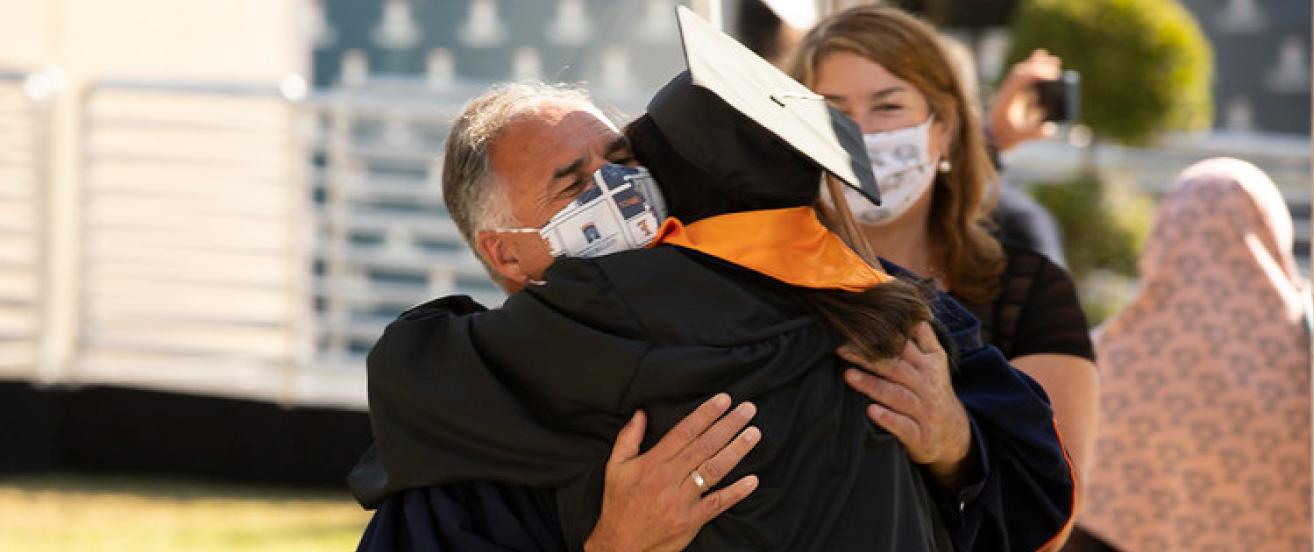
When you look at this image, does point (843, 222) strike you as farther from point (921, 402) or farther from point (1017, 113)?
point (1017, 113)

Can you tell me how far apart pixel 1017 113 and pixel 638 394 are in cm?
225

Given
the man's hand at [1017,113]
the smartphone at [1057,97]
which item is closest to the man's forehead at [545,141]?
the man's hand at [1017,113]

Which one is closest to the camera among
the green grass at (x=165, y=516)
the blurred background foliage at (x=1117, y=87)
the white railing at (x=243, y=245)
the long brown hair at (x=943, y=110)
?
the long brown hair at (x=943, y=110)

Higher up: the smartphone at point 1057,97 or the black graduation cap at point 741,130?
the black graduation cap at point 741,130

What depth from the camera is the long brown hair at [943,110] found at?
3.11 meters

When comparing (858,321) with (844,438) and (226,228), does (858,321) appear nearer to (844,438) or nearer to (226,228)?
(844,438)

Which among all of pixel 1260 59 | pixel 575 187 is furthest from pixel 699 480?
pixel 1260 59

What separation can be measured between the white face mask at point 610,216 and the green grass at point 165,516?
5218 mm

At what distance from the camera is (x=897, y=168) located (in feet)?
10.3

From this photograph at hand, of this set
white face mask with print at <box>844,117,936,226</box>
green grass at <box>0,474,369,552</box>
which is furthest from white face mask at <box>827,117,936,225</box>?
green grass at <box>0,474,369,552</box>

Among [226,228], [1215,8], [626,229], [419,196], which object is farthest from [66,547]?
[1215,8]

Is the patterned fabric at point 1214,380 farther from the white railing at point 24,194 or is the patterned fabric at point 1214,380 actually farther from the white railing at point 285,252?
the white railing at point 24,194

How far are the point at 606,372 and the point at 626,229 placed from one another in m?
0.19

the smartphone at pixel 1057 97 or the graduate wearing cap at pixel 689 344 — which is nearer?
the graduate wearing cap at pixel 689 344
